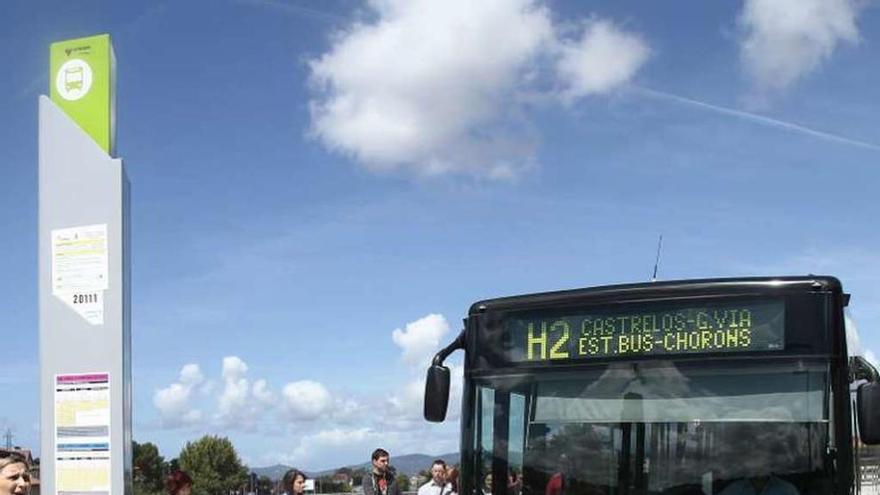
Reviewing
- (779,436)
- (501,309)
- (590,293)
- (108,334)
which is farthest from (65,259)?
(779,436)

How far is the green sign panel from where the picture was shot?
382 inches

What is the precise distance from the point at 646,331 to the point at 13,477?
4.33 m

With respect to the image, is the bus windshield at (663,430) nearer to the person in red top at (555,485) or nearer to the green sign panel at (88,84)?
the person in red top at (555,485)

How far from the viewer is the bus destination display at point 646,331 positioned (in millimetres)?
7738

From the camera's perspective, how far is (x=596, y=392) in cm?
805

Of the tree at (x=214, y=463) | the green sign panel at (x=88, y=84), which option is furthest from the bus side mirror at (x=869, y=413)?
the tree at (x=214, y=463)

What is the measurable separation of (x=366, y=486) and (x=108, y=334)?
11.7 ft

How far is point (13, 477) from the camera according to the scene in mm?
5457

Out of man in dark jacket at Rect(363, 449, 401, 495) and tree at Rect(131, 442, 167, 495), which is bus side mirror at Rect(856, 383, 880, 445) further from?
tree at Rect(131, 442, 167, 495)

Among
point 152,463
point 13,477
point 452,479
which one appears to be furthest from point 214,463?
point 13,477

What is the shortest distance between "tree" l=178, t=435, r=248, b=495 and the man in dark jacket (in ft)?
454

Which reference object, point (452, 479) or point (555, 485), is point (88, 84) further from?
point (452, 479)

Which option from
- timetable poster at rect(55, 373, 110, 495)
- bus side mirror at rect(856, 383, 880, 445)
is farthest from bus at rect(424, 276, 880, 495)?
timetable poster at rect(55, 373, 110, 495)

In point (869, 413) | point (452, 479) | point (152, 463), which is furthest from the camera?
point (152, 463)
